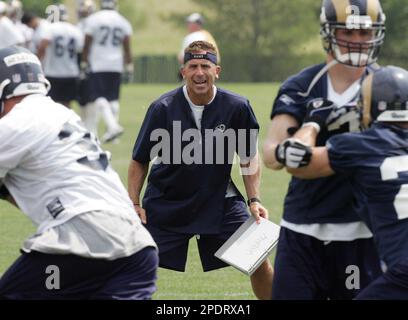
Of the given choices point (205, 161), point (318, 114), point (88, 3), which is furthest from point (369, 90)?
point (88, 3)

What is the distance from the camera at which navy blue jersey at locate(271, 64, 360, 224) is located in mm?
5180

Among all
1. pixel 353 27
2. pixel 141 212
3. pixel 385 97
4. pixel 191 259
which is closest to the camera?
pixel 385 97

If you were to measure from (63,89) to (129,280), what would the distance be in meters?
12.5

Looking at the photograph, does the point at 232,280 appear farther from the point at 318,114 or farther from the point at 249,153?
the point at 318,114

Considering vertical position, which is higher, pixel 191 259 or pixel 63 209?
pixel 63 209

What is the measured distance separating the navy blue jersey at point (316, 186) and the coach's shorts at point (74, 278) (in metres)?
0.80

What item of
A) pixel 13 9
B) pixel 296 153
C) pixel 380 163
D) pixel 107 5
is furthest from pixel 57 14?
pixel 380 163

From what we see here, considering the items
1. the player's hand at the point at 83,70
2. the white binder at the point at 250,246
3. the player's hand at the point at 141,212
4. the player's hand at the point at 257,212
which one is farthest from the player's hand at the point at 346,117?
the player's hand at the point at 83,70

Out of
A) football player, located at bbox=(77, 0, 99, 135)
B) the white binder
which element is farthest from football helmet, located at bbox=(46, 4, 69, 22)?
the white binder

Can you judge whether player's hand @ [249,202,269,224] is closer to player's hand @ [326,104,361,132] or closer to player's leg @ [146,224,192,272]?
player's leg @ [146,224,192,272]

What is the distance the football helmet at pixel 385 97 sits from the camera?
480 cm

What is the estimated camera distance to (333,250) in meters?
5.27

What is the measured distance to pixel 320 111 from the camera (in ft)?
16.5

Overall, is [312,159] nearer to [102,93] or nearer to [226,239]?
[226,239]
